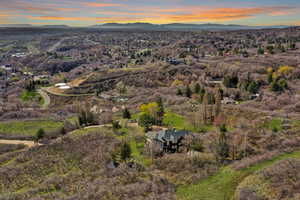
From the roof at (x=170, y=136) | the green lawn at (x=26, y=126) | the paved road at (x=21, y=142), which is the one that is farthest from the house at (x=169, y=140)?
the green lawn at (x=26, y=126)

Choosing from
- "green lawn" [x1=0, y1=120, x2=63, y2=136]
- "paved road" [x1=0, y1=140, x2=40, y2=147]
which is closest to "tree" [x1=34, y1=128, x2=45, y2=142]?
"paved road" [x1=0, y1=140, x2=40, y2=147]

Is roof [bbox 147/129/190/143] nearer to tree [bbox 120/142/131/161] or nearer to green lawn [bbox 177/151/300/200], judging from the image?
tree [bbox 120/142/131/161]

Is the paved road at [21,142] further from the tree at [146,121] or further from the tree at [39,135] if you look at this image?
the tree at [146,121]

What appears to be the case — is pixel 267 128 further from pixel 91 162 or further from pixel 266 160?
pixel 91 162

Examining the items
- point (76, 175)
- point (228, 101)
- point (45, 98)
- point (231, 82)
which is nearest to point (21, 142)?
point (76, 175)

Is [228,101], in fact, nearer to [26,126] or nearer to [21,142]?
[21,142]

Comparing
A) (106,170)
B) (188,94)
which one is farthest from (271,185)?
(188,94)

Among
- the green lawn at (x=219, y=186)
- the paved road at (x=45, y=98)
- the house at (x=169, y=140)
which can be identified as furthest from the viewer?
the paved road at (x=45, y=98)
